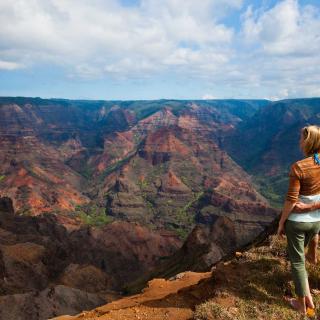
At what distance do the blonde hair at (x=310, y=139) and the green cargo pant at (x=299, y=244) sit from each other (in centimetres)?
142

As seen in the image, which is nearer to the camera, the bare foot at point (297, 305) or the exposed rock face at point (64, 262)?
the bare foot at point (297, 305)

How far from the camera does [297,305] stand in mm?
8352

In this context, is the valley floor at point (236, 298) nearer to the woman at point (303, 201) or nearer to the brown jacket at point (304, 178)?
the woman at point (303, 201)

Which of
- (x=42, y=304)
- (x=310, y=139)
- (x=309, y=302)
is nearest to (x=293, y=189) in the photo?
(x=310, y=139)

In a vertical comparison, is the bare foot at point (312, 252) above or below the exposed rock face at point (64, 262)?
above

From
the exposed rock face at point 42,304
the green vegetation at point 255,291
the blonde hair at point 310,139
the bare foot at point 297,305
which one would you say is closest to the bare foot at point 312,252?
the green vegetation at point 255,291

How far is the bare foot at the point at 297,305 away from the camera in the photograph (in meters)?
8.13

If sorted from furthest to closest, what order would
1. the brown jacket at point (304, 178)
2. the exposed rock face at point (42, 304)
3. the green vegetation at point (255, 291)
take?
the exposed rock face at point (42, 304) → the green vegetation at point (255, 291) → the brown jacket at point (304, 178)

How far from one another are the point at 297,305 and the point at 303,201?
2337 millimetres

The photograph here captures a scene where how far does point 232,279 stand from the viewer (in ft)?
33.0

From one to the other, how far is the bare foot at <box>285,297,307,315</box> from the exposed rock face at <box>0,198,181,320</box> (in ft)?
93.6

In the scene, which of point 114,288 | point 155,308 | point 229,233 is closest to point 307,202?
point 155,308

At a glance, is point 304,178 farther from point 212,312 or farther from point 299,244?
point 212,312

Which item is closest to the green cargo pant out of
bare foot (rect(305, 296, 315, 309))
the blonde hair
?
bare foot (rect(305, 296, 315, 309))
